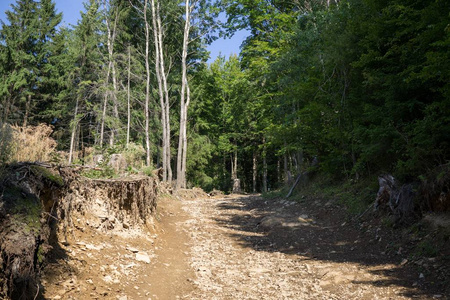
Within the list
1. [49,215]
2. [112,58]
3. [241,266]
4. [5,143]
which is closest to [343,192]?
[241,266]

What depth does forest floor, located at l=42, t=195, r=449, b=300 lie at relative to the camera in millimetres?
3870

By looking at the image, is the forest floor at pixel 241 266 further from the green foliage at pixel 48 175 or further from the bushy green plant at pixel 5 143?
the bushy green plant at pixel 5 143

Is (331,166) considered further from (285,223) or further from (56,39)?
(56,39)

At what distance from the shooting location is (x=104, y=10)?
65.5 feet

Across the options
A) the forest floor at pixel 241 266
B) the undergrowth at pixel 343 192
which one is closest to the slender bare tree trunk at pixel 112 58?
the undergrowth at pixel 343 192

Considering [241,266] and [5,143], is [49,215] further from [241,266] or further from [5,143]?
[241,266]

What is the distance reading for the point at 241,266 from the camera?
5430 mm

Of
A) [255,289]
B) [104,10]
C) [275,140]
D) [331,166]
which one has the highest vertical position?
[104,10]

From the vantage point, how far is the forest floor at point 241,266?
12.7 feet

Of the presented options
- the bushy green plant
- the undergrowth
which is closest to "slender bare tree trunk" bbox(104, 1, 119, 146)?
the undergrowth

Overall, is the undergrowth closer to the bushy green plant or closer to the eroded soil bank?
the eroded soil bank

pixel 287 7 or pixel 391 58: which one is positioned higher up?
→ pixel 287 7

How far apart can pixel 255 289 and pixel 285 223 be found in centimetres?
363

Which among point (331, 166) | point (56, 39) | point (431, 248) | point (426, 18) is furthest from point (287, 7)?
point (56, 39)
